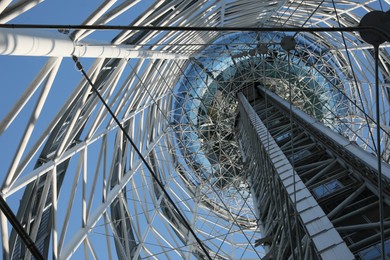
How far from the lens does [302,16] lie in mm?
31812

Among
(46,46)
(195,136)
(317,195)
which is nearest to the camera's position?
(46,46)

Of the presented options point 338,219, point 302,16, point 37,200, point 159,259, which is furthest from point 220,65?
point 338,219

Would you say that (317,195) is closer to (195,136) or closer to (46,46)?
(46,46)

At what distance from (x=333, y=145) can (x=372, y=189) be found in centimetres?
396

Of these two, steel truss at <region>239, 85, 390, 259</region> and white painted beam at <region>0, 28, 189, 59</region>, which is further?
steel truss at <region>239, 85, 390, 259</region>

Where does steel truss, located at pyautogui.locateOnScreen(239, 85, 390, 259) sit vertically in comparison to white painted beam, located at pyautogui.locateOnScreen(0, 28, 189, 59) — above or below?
below

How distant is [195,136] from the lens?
39312mm

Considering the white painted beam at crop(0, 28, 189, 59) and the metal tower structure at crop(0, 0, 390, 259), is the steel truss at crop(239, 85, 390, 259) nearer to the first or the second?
the metal tower structure at crop(0, 0, 390, 259)

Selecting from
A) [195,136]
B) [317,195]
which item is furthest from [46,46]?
[195,136]

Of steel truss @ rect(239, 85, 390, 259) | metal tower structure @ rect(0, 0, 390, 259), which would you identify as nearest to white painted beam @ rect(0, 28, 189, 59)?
metal tower structure @ rect(0, 0, 390, 259)

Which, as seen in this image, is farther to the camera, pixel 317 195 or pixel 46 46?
pixel 317 195

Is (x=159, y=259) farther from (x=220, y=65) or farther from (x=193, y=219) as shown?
(x=220, y=65)

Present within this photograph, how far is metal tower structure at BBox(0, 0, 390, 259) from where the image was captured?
9.43m

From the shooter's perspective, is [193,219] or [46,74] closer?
[46,74]
